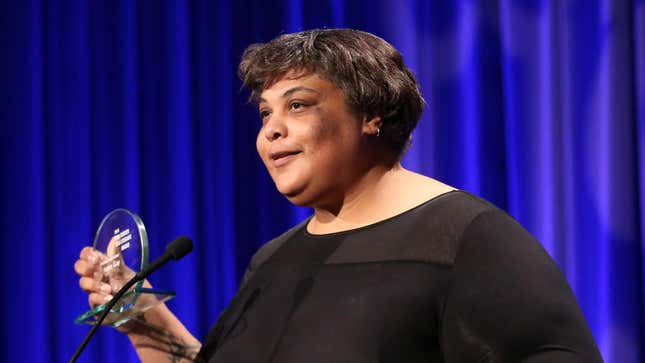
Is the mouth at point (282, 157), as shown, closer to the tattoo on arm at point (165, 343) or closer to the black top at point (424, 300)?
the black top at point (424, 300)

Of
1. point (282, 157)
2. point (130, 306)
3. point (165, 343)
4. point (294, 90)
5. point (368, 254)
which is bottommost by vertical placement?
point (165, 343)

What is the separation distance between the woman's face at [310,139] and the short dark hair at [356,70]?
1.0 inches

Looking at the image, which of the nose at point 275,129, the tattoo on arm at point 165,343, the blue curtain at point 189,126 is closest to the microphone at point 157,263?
the nose at point 275,129

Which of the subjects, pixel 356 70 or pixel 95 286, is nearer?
pixel 356 70

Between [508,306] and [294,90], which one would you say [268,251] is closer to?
[294,90]

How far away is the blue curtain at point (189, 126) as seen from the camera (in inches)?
99.0

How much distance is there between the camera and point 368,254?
1.40 m

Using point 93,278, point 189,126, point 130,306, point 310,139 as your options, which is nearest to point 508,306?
point 310,139

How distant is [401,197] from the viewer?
146 cm

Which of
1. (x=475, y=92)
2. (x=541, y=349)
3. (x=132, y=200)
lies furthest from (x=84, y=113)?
(x=541, y=349)

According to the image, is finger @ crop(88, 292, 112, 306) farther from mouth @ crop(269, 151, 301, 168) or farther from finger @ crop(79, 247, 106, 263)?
mouth @ crop(269, 151, 301, 168)

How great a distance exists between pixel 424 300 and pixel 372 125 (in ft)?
1.16

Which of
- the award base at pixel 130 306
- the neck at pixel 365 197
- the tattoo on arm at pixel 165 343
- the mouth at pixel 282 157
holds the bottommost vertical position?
the tattoo on arm at pixel 165 343

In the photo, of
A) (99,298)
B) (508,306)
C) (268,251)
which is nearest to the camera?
(508,306)
